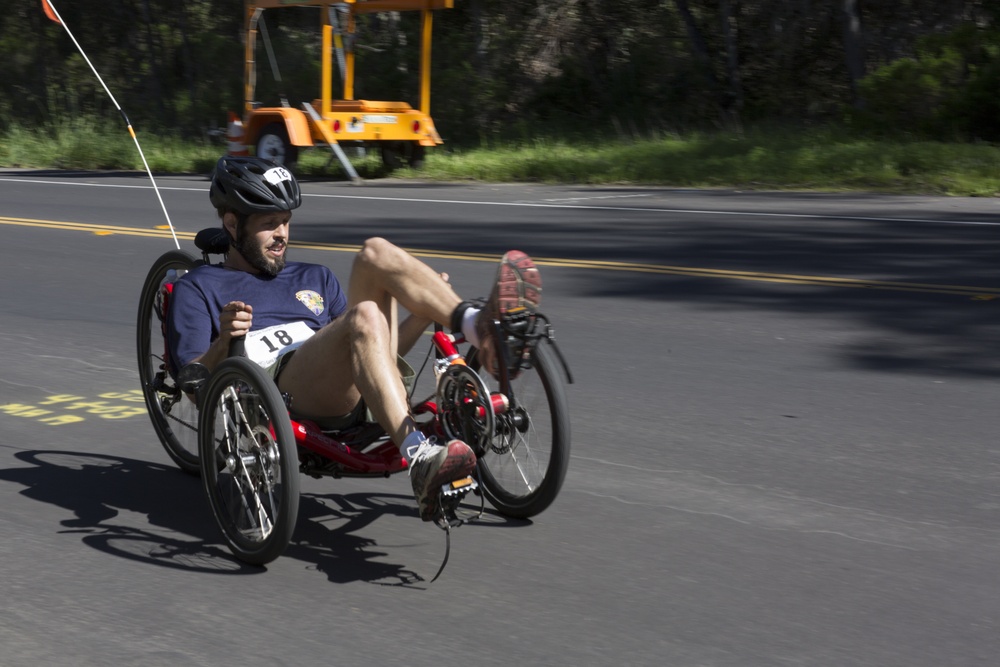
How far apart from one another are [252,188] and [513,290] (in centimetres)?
109

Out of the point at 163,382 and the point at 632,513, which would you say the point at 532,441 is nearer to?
the point at 632,513

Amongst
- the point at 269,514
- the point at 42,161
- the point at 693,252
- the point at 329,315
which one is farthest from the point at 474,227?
the point at 42,161

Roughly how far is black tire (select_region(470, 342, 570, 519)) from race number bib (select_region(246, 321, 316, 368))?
63cm

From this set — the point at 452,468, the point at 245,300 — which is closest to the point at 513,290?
the point at 452,468

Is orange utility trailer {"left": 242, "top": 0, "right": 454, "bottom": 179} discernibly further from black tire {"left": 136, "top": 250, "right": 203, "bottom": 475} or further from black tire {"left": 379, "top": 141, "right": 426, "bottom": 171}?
black tire {"left": 136, "top": 250, "right": 203, "bottom": 475}

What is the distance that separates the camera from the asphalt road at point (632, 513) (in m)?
3.67

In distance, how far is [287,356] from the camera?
4.65 meters

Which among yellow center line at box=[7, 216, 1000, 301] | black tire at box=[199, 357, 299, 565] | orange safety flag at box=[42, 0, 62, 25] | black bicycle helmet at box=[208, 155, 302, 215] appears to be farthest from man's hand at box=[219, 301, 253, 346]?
yellow center line at box=[7, 216, 1000, 301]

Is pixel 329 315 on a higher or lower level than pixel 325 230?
higher

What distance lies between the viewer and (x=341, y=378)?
14.4ft

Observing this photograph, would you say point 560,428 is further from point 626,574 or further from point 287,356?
point 287,356

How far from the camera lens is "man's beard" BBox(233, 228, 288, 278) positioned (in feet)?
15.7

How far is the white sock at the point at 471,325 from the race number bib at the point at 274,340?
2.20 feet

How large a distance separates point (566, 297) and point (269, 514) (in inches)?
201
